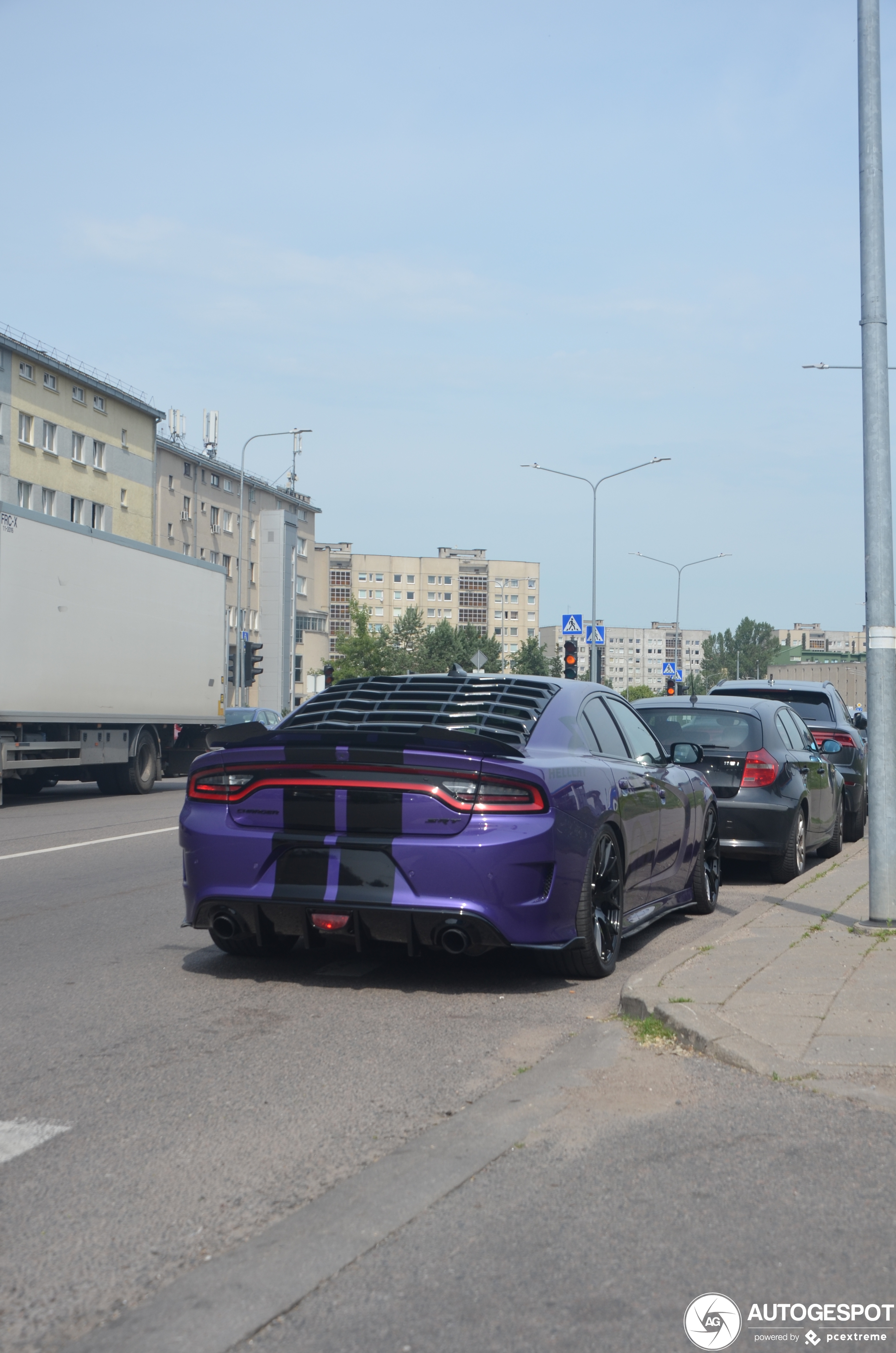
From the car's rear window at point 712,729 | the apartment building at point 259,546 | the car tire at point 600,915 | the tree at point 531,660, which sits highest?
the apartment building at point 259,546

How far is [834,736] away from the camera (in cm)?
1528

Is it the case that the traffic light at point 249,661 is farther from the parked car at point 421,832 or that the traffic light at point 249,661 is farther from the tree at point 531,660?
the tree at point 531,660

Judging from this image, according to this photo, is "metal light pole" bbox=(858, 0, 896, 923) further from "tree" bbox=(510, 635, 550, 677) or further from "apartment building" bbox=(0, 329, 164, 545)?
"tree" bbox=(510, 635, 550, 677)

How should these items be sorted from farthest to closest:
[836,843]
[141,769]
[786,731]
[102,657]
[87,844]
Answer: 1. [141,769]
2. [102,657]
3. [87,844]
4. [836,843]
5. [786,731]

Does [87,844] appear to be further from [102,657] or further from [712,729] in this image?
[102,657]

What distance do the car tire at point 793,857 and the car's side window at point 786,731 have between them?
601 mm

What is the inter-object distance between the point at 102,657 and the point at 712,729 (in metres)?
12.7

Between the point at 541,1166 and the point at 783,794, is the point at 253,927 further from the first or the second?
the point at 783,794

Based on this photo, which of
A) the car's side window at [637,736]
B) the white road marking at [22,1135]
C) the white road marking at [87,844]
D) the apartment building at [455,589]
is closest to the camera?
the white road marking at [22,1135]

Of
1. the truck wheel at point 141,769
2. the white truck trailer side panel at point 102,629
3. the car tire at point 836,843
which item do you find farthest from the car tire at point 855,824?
the truck wheel at point 141,769

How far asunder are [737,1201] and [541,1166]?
55 centimetres

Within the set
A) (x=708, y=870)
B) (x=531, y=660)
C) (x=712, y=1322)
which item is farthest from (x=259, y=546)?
(x=712, y=1322)

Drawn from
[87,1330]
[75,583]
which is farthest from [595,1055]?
[75,583]

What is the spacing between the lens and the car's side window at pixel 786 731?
11.0 m
